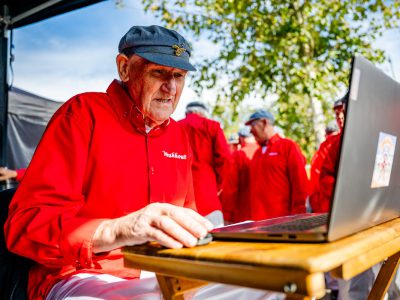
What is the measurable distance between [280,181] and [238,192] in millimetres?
1256

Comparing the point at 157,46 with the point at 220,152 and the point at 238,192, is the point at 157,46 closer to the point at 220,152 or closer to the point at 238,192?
the point at 220,152

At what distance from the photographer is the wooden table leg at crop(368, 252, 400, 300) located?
1295 mm

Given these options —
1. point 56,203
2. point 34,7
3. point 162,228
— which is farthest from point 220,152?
point 162,228

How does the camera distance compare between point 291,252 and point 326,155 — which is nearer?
point 291,252

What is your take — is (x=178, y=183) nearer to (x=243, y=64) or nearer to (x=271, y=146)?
(x=271, y=146)

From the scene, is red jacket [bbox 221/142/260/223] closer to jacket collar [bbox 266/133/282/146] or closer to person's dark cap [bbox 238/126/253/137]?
person's dark cap [bbox 238/126/253/137]

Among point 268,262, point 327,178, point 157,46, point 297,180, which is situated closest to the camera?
point 268,262

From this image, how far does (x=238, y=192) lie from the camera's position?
5879 mm

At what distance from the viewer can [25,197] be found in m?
1.21

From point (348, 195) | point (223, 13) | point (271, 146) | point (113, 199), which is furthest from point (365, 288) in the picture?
point (223, 13)

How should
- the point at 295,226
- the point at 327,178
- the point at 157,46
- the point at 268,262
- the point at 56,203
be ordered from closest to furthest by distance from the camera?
the point at 268,262 < the point at 295,226 < the point at 56,203 < the point at 157,46 < the point at 327,178

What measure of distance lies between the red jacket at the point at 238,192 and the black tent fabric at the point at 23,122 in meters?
2.73

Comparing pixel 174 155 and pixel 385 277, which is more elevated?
pixel 174 155

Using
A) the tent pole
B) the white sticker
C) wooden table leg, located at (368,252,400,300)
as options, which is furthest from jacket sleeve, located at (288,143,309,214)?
the white sticker
